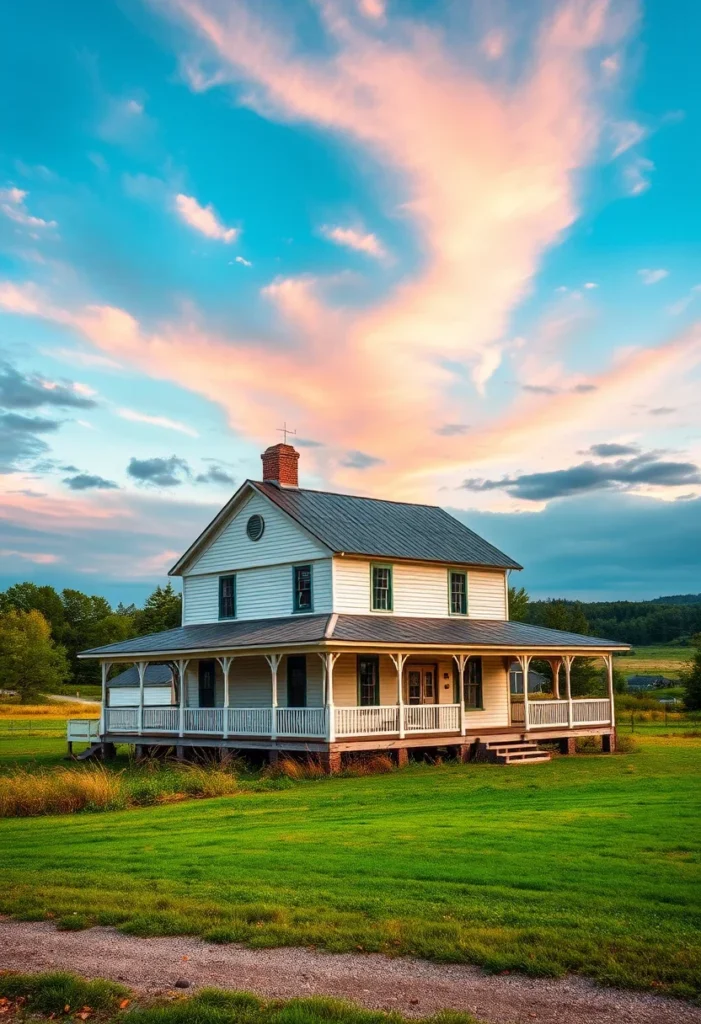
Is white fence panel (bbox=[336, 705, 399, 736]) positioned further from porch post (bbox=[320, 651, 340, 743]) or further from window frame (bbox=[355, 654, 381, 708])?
window frame (bbox=[355, 654, 381, 708])

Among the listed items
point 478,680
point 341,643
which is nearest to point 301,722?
point 341,643

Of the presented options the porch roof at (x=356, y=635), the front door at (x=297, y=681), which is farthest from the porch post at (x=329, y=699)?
the front door at (x=297, y=681)

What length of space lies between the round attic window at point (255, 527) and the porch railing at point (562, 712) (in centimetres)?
1047

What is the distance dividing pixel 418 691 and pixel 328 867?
20924 millimetres

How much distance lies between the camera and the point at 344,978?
7.40 metres

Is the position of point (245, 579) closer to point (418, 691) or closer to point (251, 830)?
point (418, 691)

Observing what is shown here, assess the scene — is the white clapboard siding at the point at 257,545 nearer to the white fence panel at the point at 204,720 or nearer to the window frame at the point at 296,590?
the window frame at the point at 296,590

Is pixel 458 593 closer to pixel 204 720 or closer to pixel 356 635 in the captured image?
pixel 356 635

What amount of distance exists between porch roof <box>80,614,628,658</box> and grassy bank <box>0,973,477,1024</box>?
60.8 ft

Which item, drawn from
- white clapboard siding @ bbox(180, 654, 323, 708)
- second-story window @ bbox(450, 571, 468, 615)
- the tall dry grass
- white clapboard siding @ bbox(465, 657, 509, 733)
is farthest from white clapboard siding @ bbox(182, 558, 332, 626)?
the tall dry grass

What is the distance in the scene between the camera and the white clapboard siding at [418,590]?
1216 inches

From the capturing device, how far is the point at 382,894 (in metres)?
10.1

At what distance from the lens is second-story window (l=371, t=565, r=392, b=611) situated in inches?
1251

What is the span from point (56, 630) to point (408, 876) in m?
128
